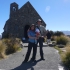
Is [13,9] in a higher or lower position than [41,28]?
higher

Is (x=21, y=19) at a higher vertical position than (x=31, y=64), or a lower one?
higher

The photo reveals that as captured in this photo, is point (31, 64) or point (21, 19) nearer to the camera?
point (31, 64)

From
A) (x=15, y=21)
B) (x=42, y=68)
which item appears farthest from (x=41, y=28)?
(x=15, y=21)

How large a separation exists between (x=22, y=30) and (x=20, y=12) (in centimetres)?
282

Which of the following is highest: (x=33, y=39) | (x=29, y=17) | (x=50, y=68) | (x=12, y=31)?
(x=29, y=17)

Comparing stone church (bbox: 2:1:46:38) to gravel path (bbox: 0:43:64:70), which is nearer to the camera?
gravel path (bbox: 0:43:64:70)

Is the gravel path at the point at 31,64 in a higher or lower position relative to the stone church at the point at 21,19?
lower

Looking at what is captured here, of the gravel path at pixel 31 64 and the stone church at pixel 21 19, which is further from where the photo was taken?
the stone church at pixel 21 19

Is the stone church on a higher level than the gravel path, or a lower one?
higher

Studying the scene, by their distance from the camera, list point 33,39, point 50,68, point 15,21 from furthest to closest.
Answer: point 15,21
point 33,39
point 50,68

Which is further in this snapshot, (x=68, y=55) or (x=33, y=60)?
(x=33, y=60)

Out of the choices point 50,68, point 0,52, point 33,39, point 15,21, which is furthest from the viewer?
point 15,21

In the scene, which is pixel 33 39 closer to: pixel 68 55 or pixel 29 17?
pixel 68 55

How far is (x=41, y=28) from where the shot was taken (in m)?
9.43
